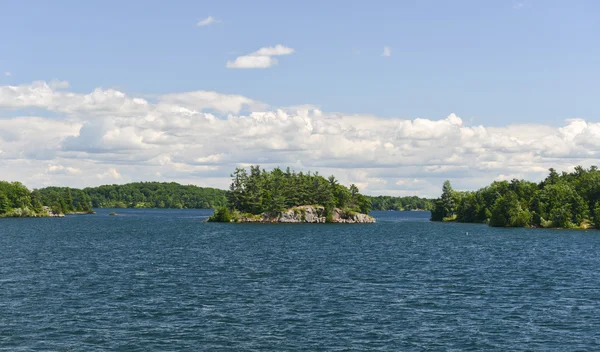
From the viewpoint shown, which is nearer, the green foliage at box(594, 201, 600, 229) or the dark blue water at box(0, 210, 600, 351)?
the dark blue water at box(0, 210, 600, 351)

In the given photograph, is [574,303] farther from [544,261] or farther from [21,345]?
[21,345]

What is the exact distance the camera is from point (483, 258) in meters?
99.5

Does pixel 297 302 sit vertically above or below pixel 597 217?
below

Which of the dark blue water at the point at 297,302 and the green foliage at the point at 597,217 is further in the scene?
the green foliage at the point at 597,217

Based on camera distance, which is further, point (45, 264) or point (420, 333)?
point (45, 264)

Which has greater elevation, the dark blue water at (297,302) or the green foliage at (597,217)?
the green foliage at (597,217)

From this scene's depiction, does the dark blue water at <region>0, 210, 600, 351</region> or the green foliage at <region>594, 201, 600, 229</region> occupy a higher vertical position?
the green foliage at <region>594, 201, 600, 229</region>

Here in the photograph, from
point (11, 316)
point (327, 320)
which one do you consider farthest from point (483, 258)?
point (11, 316)

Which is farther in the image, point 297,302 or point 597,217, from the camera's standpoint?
point 597,217

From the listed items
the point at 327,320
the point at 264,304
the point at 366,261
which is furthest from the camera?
the point at 366,261

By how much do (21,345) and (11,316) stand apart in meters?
9.95

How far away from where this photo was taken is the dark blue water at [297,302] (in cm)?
4159

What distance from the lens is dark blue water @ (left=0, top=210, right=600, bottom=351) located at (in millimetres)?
41594

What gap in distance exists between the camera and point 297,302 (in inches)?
2195
